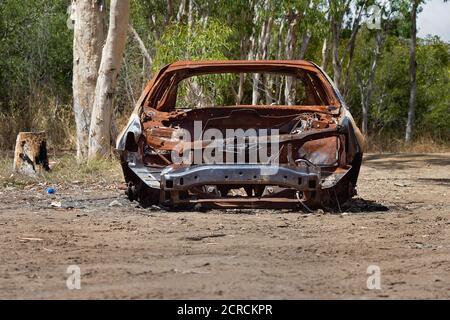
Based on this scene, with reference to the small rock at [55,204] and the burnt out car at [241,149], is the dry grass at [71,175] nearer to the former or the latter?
the small rock at [55,204]

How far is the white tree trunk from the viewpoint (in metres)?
15.8

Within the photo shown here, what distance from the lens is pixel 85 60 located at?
1705 centimetres

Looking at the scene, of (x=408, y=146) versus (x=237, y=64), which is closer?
(x=237, y=64)

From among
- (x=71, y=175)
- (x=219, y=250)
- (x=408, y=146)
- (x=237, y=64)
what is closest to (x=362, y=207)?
(x=237, y=64)

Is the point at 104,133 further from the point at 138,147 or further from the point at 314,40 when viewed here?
the point at 314,40

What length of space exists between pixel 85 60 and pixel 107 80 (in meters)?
1.42

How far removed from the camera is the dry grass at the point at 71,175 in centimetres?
1318

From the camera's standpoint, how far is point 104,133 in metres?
16.0

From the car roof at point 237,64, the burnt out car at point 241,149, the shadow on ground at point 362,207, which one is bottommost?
the shadow on ground at point 362,207

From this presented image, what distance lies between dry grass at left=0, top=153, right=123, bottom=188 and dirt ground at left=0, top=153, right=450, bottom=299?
1.80 meters

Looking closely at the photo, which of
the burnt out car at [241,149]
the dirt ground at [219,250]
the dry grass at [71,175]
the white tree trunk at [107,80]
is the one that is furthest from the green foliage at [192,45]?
the burnt out car at [241,149]

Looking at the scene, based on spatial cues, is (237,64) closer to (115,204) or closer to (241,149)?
(241,149)

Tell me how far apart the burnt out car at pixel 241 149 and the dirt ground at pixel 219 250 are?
0.72ft
